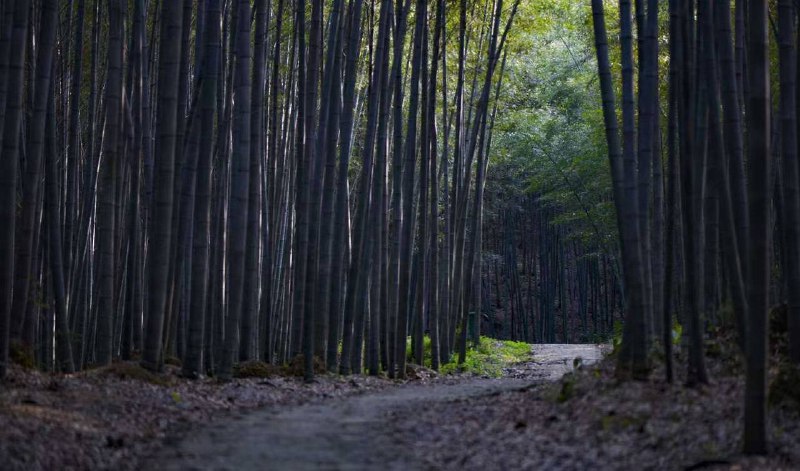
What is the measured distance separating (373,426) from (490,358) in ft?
34.6

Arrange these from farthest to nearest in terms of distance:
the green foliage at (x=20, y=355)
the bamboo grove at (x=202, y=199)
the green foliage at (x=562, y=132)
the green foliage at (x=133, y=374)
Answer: the green foliage at (x=562, y=132) → the bamboo grove at (x=202, y=199) → the green foliage at (x=133, y=374) → the green foliage at (x=20, y=355)

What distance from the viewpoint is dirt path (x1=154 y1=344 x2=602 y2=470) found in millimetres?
4566

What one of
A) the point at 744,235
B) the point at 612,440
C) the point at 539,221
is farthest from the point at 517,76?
the point at 612,440

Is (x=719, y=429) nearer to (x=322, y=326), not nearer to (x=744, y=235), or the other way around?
(x=744, y=235)

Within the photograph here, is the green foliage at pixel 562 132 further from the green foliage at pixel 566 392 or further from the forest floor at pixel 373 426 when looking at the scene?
the forest floor at pixel 373 426

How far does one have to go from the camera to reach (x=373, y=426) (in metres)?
6.07

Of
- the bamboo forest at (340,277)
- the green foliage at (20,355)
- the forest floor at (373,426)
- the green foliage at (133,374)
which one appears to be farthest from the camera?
the green foliage at (133,374)

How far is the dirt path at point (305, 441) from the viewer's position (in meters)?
4.57

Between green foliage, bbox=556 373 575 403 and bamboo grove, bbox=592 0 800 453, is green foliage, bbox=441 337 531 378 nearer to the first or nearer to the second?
bamboo grove, bbox=592 0 800 453

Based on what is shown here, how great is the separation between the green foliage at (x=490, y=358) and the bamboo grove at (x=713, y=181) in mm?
5026

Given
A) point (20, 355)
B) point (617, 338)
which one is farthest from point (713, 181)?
point (20, 355)

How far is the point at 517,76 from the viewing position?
21422 millimetres

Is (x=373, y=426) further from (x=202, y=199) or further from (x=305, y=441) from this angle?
(x=202, y=199)

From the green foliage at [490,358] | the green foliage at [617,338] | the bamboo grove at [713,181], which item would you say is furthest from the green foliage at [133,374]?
the green foliage at [490,358]
